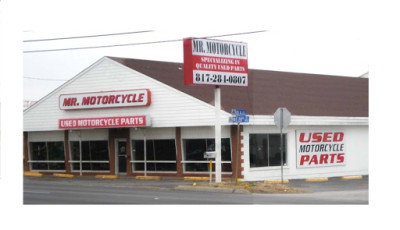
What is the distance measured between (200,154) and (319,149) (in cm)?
594

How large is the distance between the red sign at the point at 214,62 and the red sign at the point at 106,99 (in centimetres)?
550

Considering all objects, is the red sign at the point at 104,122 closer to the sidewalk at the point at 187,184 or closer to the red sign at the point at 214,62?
the sidewalk at the point at 187,184

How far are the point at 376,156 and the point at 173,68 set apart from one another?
1722 centimetres

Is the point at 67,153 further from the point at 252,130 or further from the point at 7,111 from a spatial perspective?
the point at 7,111

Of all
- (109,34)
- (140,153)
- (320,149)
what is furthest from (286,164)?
(109,34)

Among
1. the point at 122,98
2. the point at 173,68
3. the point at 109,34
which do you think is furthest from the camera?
the point at 173,68

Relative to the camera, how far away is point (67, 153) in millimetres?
32344

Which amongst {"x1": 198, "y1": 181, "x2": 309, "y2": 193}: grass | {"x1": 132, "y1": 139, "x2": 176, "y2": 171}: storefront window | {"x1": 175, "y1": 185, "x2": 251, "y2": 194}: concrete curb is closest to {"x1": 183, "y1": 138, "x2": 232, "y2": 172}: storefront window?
{"x1": 132, "y1": 139, "x2": 176, "y2": 171}: storefront window

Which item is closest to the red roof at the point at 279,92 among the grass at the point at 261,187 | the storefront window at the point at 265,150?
the storefront window at the point at 265,150

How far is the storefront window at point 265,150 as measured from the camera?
89.9ft

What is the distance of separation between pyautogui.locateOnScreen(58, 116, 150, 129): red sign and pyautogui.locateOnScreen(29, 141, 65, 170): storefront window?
7.40 feet

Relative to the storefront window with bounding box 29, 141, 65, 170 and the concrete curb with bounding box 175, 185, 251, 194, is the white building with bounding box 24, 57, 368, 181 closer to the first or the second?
the storefront window with bounding box 29, 141, 65, 170

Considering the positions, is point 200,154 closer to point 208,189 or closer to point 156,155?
point 156,155

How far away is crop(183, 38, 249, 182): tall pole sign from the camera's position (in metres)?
23.2
